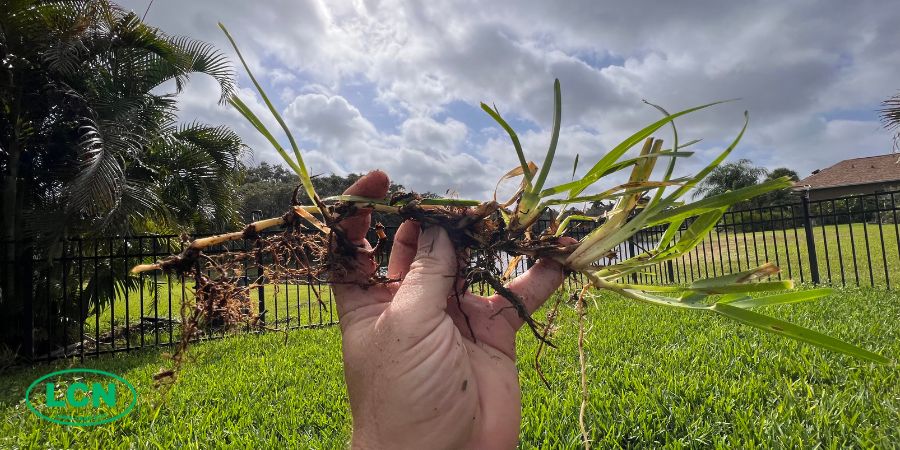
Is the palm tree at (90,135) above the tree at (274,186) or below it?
below

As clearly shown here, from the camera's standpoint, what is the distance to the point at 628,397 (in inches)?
114

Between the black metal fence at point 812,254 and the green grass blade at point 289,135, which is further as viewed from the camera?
the black metal fence at point 812,254

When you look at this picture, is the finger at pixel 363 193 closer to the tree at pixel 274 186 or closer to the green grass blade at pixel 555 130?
the green grass blade at pixel 555 130

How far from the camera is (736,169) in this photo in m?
45.2

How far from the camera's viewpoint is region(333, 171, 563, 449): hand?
107 centimetres

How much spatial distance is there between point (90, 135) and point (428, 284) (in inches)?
263

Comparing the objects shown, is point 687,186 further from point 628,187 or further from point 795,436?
point 795,436

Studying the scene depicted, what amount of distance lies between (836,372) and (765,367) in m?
Result: 0.40

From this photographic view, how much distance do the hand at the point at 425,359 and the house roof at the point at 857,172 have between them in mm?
48032

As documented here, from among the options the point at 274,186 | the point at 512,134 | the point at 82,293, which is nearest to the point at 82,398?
the point at 82,293

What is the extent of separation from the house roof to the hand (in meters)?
48.0

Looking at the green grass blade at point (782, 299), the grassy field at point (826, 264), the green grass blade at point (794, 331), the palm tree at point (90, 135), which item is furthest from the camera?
the grassy field at point (826, 264)

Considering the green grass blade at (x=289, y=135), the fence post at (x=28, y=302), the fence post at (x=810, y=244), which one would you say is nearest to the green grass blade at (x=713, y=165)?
the green grass blade at (x=289, y=135)

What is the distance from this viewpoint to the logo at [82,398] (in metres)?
3.27
